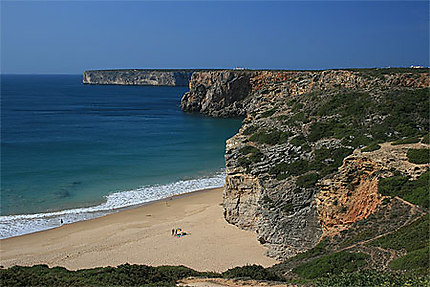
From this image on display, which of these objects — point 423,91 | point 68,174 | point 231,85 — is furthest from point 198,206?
point 231,85

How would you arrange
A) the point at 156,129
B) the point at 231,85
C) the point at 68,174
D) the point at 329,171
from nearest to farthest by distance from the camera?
the point at 329,171
the point at 68,174
the point at 156,129
the point at 231,85

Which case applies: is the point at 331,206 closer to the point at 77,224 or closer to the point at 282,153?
the point at 282,153

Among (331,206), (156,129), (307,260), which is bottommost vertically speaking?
(156,129)

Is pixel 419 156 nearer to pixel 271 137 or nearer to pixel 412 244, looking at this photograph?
pixel 412 244

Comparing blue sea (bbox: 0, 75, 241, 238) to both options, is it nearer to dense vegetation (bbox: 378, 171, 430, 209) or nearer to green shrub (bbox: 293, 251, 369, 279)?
green shrub (bbox: 293, 251, 369, 279)

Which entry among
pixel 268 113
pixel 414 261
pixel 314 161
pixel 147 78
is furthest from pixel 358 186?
pixel 147 78

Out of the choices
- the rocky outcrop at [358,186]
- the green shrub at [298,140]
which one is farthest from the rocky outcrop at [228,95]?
the rocky outcrop at [358,186]

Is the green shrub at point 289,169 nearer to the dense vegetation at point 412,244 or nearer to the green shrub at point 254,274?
the dense vegetation at point 412,244
